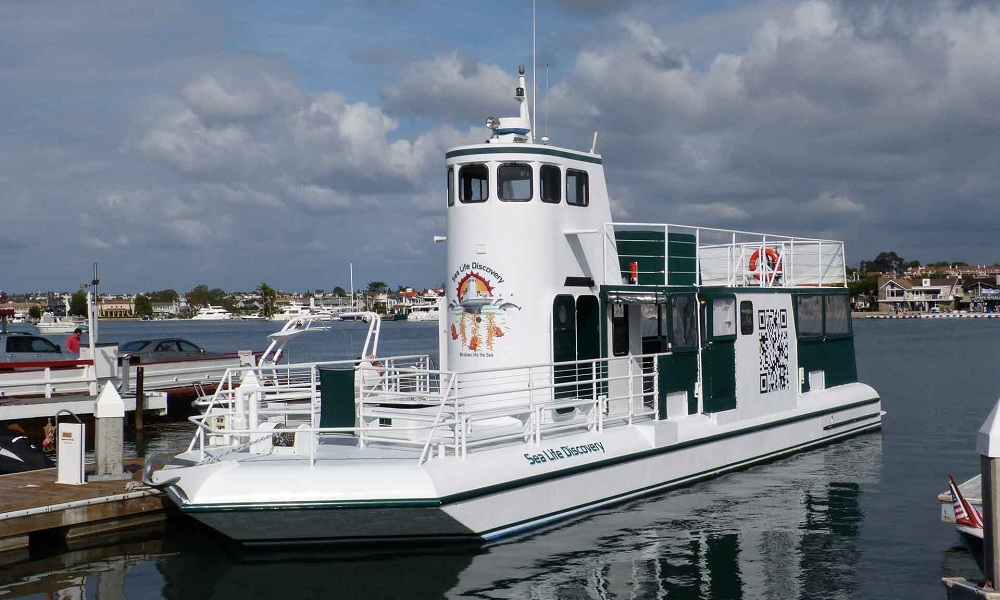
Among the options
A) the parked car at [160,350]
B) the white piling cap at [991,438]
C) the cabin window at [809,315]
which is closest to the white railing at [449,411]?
the cabin window at [809,315]

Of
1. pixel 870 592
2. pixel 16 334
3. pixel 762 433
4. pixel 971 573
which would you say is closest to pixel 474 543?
pixel 870 592

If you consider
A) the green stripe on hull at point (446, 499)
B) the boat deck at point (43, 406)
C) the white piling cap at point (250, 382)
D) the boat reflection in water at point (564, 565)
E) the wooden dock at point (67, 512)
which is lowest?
the boat reflection in water at point (564, 565)

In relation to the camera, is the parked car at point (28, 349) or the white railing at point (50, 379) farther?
the parked car at point (28, 349)

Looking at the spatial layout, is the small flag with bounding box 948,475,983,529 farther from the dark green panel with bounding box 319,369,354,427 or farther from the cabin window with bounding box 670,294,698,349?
the dark green panel with bounding box 319,369,354,427

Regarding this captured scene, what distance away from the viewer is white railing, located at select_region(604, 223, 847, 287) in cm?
1555

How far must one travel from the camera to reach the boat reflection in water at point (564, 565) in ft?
33.8

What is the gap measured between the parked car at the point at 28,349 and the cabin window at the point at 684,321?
18.6 metres

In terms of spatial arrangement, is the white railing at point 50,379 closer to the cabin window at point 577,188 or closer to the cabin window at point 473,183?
the cabin window at point 473,183

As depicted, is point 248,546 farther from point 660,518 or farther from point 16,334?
point 16,334

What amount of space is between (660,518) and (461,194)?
5340mm

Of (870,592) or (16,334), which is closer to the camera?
(870,592)

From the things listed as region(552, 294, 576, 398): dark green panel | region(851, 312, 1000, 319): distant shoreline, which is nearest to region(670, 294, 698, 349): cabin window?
region(552, 294, 576, 398): dark green panel

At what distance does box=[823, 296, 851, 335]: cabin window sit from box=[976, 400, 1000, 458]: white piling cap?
12.0 meters

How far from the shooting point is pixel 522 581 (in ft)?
34.1
